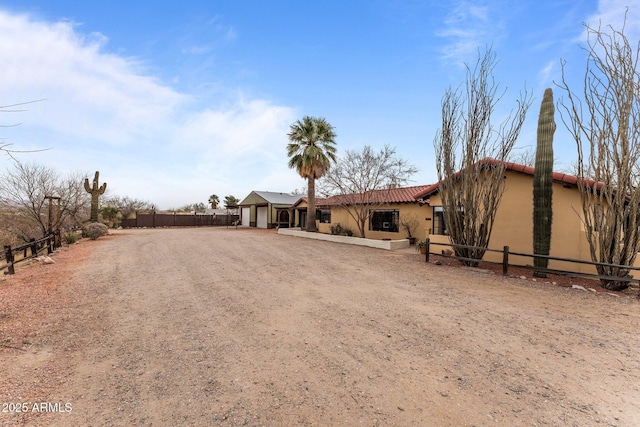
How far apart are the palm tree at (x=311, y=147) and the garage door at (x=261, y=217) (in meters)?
10.3

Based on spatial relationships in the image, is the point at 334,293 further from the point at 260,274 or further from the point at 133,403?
the point at 133,403

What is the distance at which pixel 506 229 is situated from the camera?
11.1 meters

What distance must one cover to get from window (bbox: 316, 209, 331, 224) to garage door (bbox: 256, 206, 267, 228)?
28.7 feet

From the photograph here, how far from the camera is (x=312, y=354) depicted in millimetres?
3750

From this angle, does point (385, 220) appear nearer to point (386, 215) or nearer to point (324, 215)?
point (386, 215)

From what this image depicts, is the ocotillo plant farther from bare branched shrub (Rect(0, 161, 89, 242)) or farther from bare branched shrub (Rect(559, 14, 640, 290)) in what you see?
bare branched shrub (Rect(0, 161, 89, 242))

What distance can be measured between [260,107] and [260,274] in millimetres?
11072

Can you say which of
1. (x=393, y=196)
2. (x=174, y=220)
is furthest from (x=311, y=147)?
(x=174, y=220)

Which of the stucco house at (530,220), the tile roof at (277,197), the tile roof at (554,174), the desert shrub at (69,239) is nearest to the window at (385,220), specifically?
the stucco house at (530,220)

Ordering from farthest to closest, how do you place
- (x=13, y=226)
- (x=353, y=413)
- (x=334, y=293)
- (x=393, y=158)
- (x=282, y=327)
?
(x=393, y=158)
(x=13, y=226)
(x=334, y=293)
(x=282, y=327)
(x=353, y=413)

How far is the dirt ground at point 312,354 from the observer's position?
2.66 meters

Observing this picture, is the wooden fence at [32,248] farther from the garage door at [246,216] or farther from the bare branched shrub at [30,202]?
the garage door at [246,216]

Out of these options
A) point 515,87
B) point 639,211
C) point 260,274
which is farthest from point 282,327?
point 515,87

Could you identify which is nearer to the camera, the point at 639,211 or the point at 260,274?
the point at 639,211
